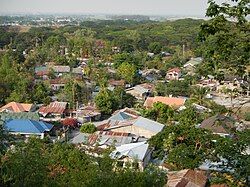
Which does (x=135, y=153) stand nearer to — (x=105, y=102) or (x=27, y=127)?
(x=27, y=127)

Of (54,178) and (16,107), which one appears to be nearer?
(54,178)

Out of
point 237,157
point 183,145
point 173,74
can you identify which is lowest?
point 173,74

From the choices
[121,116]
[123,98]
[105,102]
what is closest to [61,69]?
[123,98]

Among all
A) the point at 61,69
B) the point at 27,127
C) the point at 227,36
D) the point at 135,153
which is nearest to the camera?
the point at 227,36

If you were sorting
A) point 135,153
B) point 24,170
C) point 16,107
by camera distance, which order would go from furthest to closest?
point 16,107
point 135,153
point 24,170

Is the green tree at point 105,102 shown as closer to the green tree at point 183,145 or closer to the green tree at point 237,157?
the green tree at point 183,145

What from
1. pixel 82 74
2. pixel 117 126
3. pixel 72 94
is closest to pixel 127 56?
pixel 82 74

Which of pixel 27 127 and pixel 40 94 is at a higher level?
pixel 27 127

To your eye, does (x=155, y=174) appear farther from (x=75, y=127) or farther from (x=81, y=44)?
(x=81, y=44)
